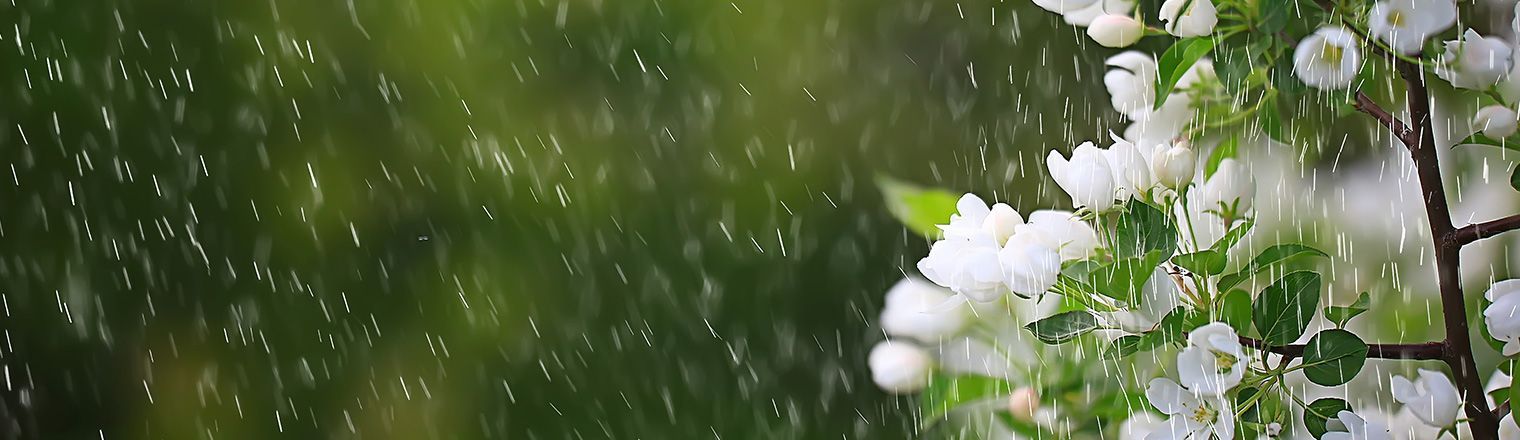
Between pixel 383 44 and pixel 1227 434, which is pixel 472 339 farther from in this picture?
pixel 1227 434

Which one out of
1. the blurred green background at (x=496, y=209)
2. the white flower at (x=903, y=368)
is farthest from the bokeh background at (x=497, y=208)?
the white flower at (x=903, y=368)

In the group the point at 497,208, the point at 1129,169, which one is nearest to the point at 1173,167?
the point at 1129,169

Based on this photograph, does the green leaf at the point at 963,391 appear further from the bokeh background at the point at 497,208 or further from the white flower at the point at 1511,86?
the bokeh background at the point at 497,208

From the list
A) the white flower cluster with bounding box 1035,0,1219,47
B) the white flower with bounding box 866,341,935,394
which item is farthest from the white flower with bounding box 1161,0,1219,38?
the white flower with bounding box 866,341,935,394

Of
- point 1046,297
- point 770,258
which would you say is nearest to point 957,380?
point 1046,297

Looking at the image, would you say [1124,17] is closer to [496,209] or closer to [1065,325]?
[1065,325]

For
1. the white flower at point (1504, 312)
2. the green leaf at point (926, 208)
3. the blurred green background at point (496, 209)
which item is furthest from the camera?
the blurred green background at point (496, 209)

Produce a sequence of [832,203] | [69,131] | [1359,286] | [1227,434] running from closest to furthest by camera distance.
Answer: [1227,434]
[1359,286]
[69,131]
[832,203]

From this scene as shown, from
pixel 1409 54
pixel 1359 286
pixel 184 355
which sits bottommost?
pixel 184 355
